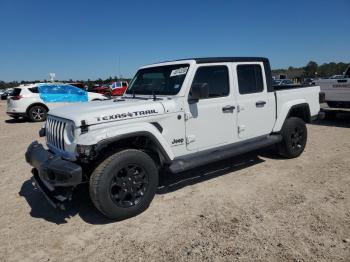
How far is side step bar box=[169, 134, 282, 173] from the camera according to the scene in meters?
4.33

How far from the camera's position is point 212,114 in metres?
4.72

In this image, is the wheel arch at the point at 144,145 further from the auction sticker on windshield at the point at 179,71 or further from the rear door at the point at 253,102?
the rear door at the point at 253,102

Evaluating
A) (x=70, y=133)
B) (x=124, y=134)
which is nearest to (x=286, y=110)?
(x=124, y=134)

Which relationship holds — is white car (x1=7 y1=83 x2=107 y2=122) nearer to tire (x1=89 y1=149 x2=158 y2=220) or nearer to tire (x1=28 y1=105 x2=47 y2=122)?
tire (x1=28 y1=105 x2=47 y2=122)

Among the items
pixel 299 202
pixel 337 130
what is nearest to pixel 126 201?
pixel 299 202

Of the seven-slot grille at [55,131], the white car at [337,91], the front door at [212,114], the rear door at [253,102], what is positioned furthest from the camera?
the white car at [337,91]

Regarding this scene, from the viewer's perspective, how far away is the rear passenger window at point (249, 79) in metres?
5.24

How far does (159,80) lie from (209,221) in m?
2.28

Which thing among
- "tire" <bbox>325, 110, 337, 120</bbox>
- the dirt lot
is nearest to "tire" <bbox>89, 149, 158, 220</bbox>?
the dirt lot

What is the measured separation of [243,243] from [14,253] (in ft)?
7.83

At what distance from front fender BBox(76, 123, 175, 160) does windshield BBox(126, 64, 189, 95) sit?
0.79 metres

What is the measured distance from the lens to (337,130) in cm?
908

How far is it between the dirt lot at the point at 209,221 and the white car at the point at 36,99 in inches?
317

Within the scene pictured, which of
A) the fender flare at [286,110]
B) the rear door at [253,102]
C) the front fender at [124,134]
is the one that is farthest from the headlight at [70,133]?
the fender flare at [286,110]
